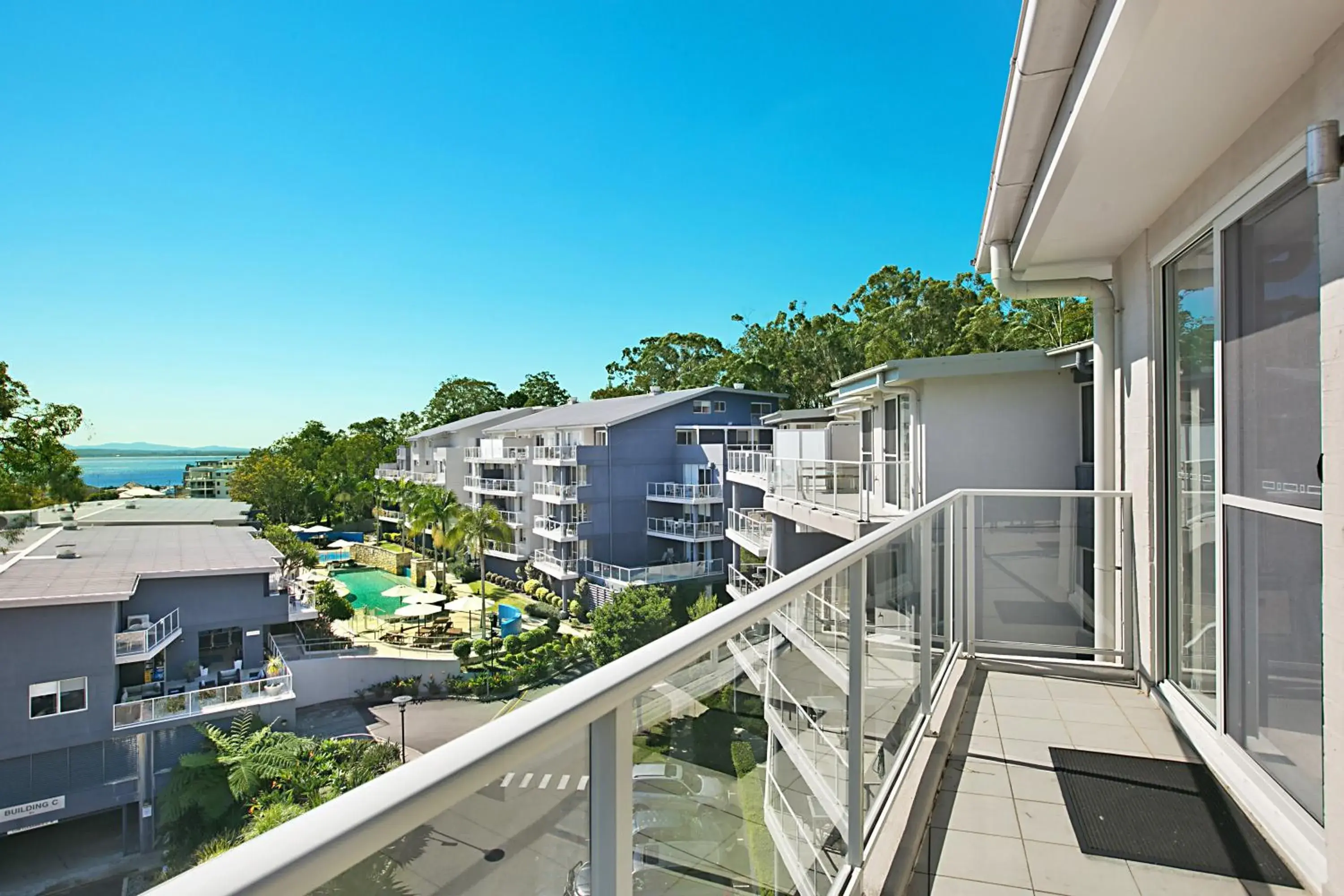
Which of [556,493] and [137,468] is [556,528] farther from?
[137,468]

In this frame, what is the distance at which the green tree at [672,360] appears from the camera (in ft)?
173

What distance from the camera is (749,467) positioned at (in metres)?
21.6

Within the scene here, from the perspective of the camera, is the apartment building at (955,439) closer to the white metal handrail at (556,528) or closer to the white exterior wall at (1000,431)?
the white exterior wall at (1000,431)

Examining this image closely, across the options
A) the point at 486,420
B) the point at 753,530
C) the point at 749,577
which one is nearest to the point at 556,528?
the point at 753,530

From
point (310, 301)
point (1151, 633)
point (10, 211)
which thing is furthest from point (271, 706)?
point (10, 211)

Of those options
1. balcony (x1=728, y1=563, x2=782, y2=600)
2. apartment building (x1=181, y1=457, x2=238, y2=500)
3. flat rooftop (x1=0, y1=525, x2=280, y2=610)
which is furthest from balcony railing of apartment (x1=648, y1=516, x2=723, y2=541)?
apartment building (x1=181, y1=457, x2=238, y2=500)

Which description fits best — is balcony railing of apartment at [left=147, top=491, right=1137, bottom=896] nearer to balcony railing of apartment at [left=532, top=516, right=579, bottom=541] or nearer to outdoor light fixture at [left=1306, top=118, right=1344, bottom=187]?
outdoor light fixture at [left=1306, top=118, right=1344, bottom=187]

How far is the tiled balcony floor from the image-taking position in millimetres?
2467

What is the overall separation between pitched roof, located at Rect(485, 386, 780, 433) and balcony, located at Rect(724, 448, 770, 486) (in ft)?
19.0

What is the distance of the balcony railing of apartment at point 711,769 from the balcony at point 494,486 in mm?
31274

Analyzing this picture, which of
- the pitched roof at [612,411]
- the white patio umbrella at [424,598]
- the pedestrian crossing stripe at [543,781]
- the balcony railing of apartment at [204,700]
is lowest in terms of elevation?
the balcony railing of apartment at [204,700]

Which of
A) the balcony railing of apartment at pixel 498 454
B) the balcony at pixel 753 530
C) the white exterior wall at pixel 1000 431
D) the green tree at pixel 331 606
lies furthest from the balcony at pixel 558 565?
the white exterior wall at pixel 1000 431

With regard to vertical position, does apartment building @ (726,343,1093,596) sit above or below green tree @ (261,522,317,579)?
above

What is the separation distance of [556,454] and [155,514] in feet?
69.1
